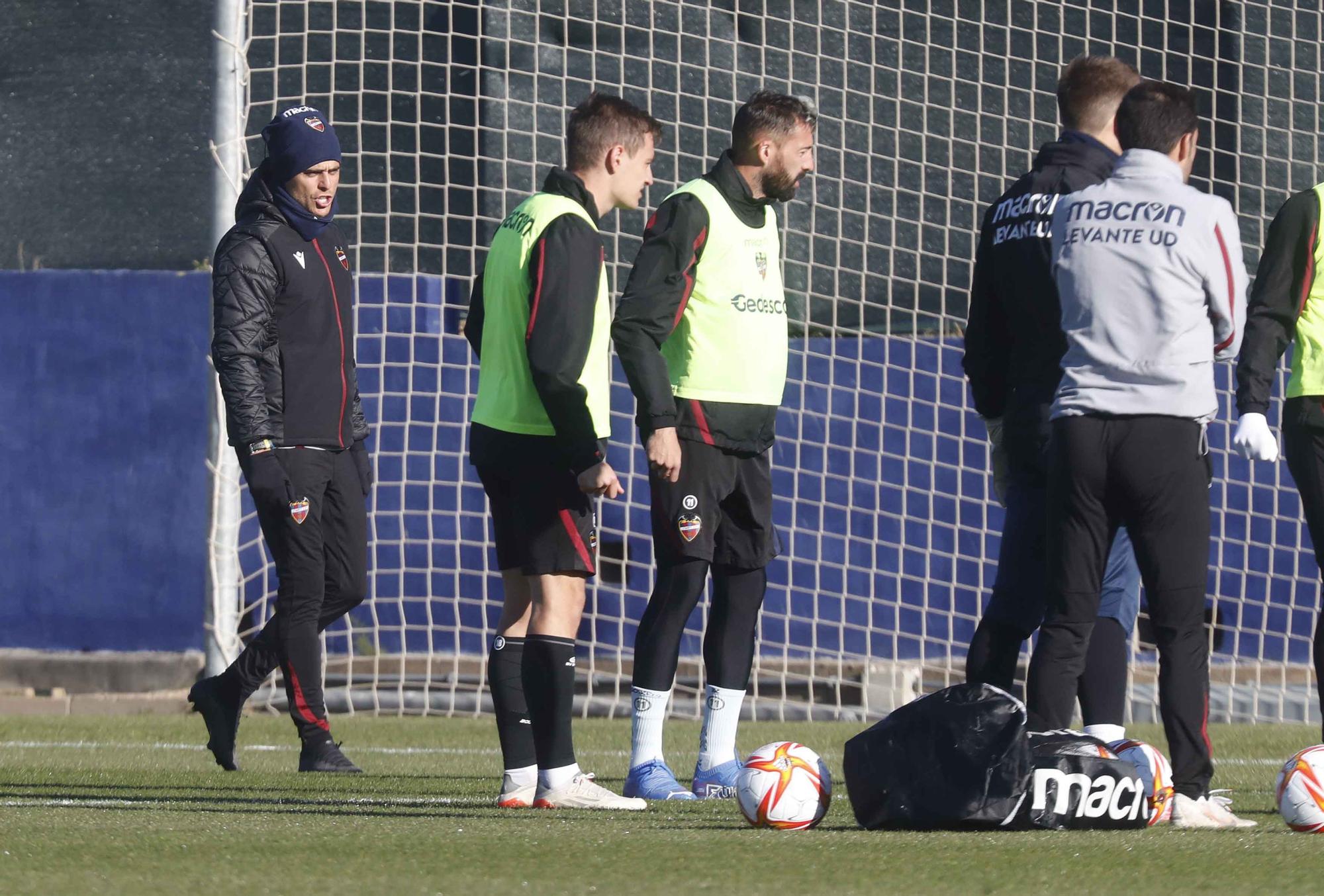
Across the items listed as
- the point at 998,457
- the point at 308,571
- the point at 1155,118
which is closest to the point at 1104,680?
the point at 998,457

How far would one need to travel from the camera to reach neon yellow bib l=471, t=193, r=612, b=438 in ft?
15.7

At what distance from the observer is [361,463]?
6227mm

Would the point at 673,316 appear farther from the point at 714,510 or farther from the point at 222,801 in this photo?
the point at 222,801

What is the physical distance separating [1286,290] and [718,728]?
1844 millimetres

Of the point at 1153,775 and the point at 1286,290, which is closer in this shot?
the point at 1153,775

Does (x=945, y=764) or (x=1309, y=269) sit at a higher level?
(x=1309, y=269)

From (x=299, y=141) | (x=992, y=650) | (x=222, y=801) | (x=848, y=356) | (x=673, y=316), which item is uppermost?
(x=299, y=141)

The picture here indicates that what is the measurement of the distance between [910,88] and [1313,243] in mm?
4733

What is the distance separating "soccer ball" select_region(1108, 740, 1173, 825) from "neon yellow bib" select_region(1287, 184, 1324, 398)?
4.50ft

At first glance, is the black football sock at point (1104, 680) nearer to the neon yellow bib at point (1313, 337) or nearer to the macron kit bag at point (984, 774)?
the macron kit bag at point (984, 774)

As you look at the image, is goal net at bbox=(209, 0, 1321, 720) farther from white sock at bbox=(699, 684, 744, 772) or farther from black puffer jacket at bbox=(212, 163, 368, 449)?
white sock at bbox=(699, 684, 744, 772)

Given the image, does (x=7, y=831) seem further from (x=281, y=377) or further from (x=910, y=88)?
(x=910, y=88)

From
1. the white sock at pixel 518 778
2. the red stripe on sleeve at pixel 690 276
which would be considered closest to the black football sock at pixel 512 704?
the white sock at pixel 518 778

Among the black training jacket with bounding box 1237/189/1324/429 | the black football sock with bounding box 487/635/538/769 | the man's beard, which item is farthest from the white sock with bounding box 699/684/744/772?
the black training jacket with bounding box 1237/189/1324/429
